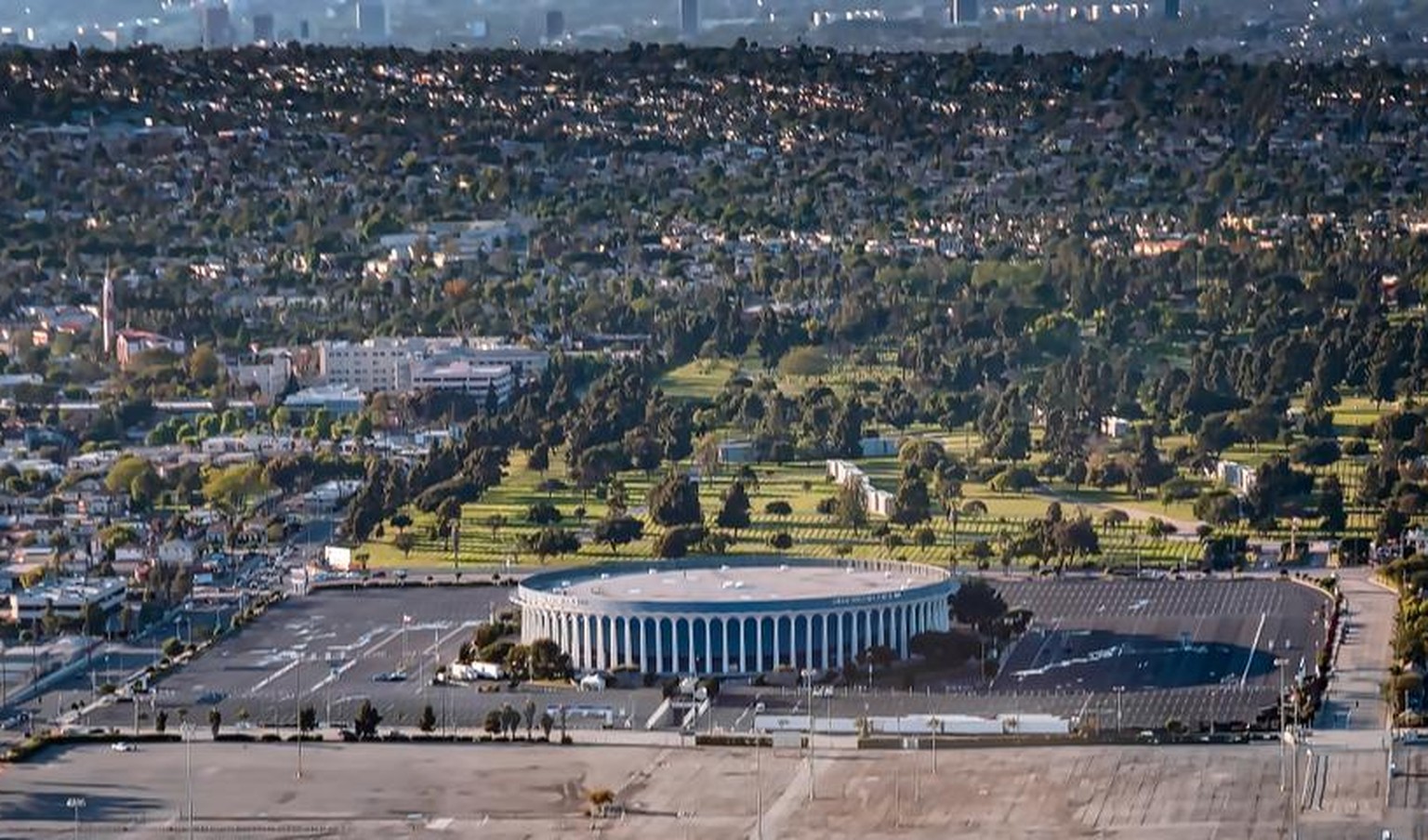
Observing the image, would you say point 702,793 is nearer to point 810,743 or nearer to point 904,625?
point 810,743

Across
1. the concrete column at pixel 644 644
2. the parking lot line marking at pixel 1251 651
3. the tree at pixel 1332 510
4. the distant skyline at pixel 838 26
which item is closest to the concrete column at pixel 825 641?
the concrete column at pixel 644 644

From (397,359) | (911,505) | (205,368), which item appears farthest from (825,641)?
(205,368)

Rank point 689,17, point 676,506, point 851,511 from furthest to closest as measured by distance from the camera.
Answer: point 689,17 < point 851,511 < point 676,506

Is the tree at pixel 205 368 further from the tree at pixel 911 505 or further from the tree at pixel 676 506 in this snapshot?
the tree at pixel 911 505

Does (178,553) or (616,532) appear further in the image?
(178,553)

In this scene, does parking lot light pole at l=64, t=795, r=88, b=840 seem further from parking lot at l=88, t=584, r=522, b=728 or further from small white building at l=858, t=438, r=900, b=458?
small white building at l=858, t=438, r=900, b=458

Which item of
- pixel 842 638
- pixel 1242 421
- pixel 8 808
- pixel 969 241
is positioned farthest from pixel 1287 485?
pixel 969 241

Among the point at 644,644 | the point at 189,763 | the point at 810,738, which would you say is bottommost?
the point at 189,763
